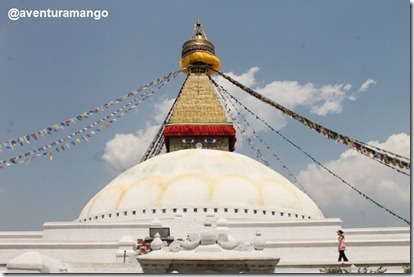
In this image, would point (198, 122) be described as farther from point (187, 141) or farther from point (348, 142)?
point (348, 142)

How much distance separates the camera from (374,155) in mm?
11945

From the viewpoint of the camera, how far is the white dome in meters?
17.8

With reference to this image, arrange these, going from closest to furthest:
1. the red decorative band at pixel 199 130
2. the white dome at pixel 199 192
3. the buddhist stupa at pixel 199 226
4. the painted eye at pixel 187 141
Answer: the buddhist stupa at pixel 199 226 → the white dome at pixel 199 192 → the red decorative band at pixel 199 130 → the painted eye at pixel 187 141

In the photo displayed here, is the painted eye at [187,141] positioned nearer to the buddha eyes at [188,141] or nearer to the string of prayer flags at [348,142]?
the buddha eyes at [188,141]

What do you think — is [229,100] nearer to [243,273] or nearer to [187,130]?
[187,130]

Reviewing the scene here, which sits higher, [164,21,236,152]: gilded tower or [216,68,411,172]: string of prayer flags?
[164,21,236,152]: gilded tower

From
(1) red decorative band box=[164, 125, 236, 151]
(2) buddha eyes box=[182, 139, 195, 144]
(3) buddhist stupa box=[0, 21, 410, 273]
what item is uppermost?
(1) red decorative band box=[164, 125, 236, 151]

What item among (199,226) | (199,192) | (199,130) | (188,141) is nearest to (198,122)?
(199,130)

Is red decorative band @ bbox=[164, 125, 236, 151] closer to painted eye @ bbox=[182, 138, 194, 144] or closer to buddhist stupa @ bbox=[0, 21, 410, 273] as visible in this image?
buddhist stupa @ bbox=[0, 21, 410, 273]

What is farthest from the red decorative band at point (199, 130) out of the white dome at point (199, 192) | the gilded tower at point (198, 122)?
the white dome at point (199, 192)

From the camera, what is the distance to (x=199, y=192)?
18328 mm

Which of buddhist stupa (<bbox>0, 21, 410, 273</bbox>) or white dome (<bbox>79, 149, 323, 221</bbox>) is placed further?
white dome (<bbox>79, 149, 323, 221</bbox>)

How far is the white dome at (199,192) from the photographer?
17.8 m

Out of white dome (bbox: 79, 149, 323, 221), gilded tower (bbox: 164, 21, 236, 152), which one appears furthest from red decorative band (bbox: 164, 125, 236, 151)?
white dome (bbox: 79, 149, 323, 221)
